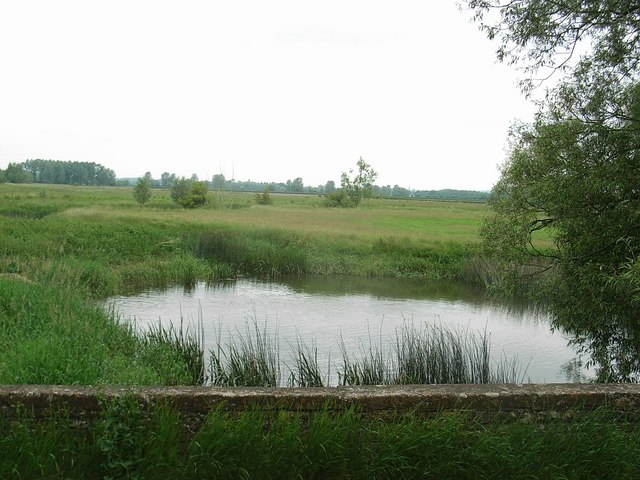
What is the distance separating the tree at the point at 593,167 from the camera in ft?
24.3

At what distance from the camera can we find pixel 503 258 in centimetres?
995

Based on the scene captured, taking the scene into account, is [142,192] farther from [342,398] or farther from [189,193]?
[342,398]

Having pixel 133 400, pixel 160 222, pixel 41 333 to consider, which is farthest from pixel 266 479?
pixel 160 222

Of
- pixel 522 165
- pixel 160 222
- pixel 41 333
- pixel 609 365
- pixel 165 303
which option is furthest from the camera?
pixel 160 222

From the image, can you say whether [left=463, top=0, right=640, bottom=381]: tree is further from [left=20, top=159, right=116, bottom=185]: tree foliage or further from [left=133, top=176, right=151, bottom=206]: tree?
[left=20, top=159, right=116, bottom=185]: tree foliage

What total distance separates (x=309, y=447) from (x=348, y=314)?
1211 centimetres

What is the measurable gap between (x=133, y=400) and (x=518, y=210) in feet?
27.0

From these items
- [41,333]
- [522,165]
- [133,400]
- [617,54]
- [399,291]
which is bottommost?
[399,291]

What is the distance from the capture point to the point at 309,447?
3.34 m

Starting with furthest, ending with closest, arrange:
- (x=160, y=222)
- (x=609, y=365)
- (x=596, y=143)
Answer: (x=160, y=222), (x=609, y=365), (x=596, y=143)

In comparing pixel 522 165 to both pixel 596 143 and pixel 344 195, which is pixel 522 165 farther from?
pixel 344 195

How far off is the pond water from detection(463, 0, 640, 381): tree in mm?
2091

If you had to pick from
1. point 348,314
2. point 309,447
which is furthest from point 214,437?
point 348,314

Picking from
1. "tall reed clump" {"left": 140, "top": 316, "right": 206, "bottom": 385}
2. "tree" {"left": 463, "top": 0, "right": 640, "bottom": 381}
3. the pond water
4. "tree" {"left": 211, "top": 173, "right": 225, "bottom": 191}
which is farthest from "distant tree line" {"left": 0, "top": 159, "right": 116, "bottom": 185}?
"tree" {"left": 463, "top": 0, "right": 640, "bottom": 381}
